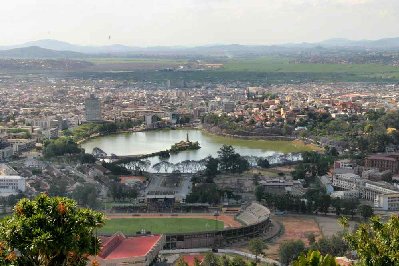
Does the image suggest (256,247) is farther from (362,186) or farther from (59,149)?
(59,149)

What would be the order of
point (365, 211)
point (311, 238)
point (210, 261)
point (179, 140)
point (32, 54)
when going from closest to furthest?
point (210, 261) → point (311, 238) → point (365, 211) → point (179, 140) → point (32, 54)

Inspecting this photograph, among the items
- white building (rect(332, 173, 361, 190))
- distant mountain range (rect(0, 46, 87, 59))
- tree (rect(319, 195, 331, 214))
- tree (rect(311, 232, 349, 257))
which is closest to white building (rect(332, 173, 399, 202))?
white building (rect(332, 173, 361, 190))

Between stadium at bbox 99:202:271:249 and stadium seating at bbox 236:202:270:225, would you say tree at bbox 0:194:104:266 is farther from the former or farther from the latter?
stadium seating at bbox 236:202:270:225

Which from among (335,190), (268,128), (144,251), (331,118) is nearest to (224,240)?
(144,251)

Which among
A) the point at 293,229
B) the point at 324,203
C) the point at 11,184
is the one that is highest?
the point at 11,184

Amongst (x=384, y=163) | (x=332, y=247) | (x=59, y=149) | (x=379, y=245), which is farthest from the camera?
(x=59, y=149)

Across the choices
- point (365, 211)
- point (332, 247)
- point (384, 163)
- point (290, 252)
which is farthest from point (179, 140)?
point (332, 247)

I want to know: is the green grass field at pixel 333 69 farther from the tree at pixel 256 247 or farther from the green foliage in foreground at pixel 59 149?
Result: the tree at pixel 256 247
